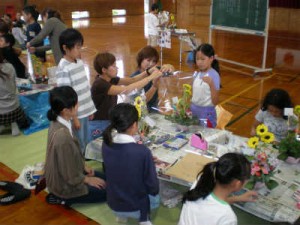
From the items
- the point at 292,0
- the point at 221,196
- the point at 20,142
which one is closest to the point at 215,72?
the point at 221,196

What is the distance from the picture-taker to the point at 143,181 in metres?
2.01

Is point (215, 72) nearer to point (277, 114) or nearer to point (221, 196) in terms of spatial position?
point (277, 114)

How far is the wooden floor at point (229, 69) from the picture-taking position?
4121mm

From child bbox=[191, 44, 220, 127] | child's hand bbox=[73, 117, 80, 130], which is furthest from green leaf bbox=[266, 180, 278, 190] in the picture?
child's hand bbox=[73, 117, 80, 130]

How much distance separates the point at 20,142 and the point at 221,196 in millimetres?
2854

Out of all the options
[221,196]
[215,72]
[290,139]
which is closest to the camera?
[221,196]

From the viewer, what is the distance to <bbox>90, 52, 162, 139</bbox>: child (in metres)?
2.89

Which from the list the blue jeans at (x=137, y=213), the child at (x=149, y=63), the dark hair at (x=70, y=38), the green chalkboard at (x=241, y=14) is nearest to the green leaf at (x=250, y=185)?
the blue jeans at (x=137, y=213)

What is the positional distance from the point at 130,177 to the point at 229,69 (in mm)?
4990

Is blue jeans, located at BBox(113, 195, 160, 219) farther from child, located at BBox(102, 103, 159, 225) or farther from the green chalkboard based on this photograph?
the green chalkboard

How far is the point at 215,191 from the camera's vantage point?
153 cm

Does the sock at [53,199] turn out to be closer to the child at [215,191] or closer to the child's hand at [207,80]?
the child at [215,191]

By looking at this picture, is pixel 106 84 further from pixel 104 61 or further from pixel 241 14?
pixel 241 14

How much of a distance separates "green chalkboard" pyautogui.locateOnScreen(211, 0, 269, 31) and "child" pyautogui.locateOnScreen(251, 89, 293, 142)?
11.8 ft
